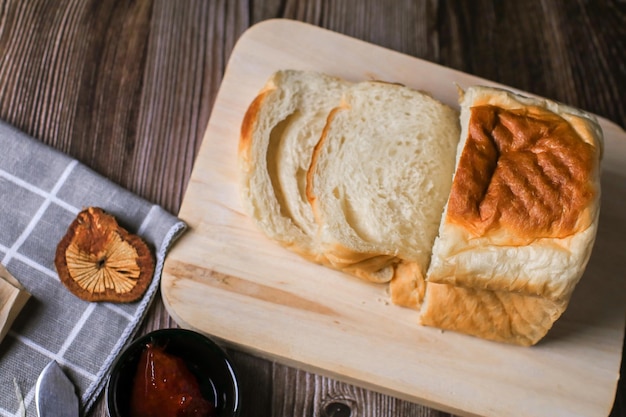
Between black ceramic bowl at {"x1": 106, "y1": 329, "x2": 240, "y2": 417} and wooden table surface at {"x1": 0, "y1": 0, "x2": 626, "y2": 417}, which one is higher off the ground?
wooden table surface at {"x1": 0, "y1": 0, "x2": 626, "y2": 417}

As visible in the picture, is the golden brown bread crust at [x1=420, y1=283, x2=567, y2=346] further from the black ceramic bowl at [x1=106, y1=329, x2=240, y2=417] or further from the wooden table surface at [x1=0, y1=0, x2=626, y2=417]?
the black ceramic bowl at [x1=106, y1=329, x2=240, y2=417]

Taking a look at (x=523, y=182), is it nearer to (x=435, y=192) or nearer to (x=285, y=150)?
(x=435, y=192)

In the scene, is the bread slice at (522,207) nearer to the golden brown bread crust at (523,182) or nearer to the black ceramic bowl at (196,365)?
the golden brown bread crust at (523,182)

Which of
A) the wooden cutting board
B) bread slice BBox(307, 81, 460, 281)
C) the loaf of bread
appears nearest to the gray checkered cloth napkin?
the wooden cutting board

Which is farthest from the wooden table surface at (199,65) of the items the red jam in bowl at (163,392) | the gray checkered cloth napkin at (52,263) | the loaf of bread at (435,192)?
the loaf of bread at (435,192)

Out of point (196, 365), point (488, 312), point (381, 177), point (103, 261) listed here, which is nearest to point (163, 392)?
point (196, 365)

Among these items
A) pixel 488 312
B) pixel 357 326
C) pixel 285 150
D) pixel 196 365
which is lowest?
pixel 196 365

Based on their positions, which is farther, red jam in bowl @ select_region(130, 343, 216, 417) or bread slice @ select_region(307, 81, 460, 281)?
bread slice @ select_region(307, 81, 460, 281)
